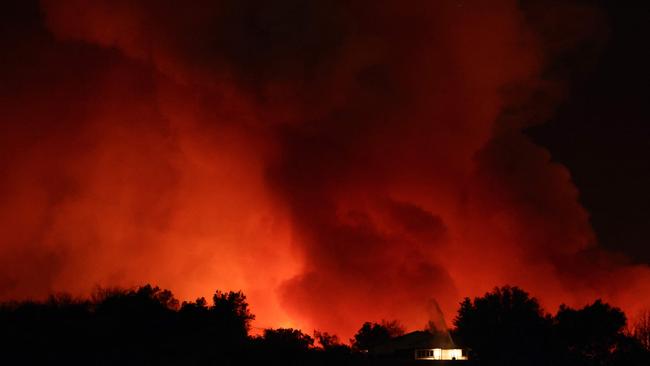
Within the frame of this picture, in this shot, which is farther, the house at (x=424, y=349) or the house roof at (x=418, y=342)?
the house roof at (x=418, y=342)

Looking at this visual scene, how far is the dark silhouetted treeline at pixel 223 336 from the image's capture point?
31266 mm

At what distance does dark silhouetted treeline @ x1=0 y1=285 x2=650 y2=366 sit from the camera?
31.3 meters

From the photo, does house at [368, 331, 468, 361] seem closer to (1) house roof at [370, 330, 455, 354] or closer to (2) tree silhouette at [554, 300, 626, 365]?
(1) house roof at [370, 330, 455, 354]

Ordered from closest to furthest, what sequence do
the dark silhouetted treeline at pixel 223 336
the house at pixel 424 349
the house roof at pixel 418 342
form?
the dark silhouetted treeline at pixel 223 336, the house at pixel 424 349, the house roof at pixel 418 342

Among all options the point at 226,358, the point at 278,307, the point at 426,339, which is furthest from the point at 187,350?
the point at 278,307

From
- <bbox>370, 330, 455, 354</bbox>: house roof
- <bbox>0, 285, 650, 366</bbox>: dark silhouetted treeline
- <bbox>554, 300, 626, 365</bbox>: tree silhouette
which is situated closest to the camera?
<bbox>0, 285, 650, 366</bbox>: dark silhouetted treeline

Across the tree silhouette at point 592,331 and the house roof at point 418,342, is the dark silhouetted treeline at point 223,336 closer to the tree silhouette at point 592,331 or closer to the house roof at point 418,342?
the tree silhouette at point 592,331

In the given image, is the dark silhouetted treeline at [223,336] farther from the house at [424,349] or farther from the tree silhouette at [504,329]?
the house at [424,349]

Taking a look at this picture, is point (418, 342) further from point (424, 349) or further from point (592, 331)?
point (592, 331)

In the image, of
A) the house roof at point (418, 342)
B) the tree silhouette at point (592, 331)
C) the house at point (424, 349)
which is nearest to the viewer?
the tree silhouette at point (592, 331)

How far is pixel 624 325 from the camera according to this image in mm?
45781

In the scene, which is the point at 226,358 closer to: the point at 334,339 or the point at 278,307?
the point at 334,339

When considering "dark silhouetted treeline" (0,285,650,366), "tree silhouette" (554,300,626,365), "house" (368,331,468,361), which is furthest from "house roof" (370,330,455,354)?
"tree silhouette" (554,300,626,365)

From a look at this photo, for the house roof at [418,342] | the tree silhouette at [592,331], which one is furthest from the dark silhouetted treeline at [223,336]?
the house roof at [418,342]
